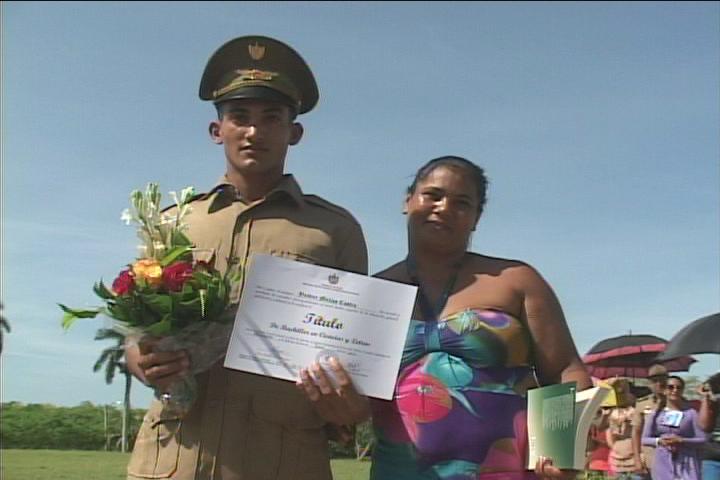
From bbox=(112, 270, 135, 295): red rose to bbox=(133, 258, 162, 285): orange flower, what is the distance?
0.02m

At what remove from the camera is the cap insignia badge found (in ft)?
10.3

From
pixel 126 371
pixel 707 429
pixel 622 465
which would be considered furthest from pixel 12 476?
pixel 126 371

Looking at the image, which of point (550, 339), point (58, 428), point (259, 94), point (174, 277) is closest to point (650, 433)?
point (550, 339)

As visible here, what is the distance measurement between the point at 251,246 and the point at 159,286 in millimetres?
502

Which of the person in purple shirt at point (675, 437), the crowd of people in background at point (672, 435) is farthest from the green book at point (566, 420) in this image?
the person in purple shirt at point (675, 437)

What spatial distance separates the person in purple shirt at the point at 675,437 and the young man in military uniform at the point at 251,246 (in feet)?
19.7

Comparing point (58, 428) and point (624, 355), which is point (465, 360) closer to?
point (624, 355)

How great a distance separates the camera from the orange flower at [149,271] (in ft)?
8.18

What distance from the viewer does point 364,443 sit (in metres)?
2.91

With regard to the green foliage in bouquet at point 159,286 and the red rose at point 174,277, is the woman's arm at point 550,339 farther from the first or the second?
the red rose at point 174,277

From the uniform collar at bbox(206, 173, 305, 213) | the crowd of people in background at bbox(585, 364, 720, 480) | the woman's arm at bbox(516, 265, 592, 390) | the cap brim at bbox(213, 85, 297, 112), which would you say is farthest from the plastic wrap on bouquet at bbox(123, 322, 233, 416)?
the crowd of people in background at bbox(585, 364, 720, 480)

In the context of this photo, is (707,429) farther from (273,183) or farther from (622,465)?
(273,183)

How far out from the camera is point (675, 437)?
797 centimetres

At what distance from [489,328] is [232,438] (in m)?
0.90
